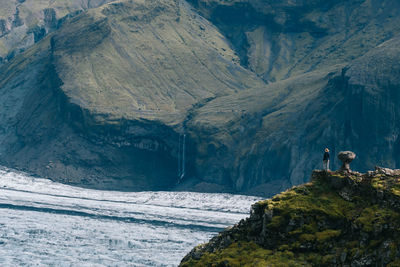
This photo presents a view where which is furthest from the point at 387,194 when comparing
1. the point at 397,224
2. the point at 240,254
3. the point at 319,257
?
the point at 240,254

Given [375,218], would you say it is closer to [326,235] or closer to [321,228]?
[326,235]

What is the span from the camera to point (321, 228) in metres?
53.4

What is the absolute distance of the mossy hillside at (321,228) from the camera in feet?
165

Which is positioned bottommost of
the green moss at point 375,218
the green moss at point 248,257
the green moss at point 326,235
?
the green moss at point 248,257

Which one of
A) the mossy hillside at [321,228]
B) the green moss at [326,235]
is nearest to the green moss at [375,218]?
the mossy hillside at [321,228]

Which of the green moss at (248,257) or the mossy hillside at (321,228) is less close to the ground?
the mossy hillside at (321,228)

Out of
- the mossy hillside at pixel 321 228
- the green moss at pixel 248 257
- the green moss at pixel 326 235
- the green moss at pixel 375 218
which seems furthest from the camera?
the green moss at pixel 326 235

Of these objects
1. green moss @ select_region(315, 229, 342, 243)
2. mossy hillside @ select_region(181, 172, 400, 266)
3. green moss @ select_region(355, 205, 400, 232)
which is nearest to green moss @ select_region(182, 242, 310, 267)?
mossy hillside @ select_region(181, 172, 400, 266)

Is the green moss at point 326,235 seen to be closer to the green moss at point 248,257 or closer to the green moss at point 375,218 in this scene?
the green moss at point 375,218

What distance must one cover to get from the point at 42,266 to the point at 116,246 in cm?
3551

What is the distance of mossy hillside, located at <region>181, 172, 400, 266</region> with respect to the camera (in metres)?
50.4

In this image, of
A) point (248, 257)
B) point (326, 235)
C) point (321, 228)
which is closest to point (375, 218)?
point (326, 235)

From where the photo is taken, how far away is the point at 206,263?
55.8m

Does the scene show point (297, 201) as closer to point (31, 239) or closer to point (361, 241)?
point (361, 241)
